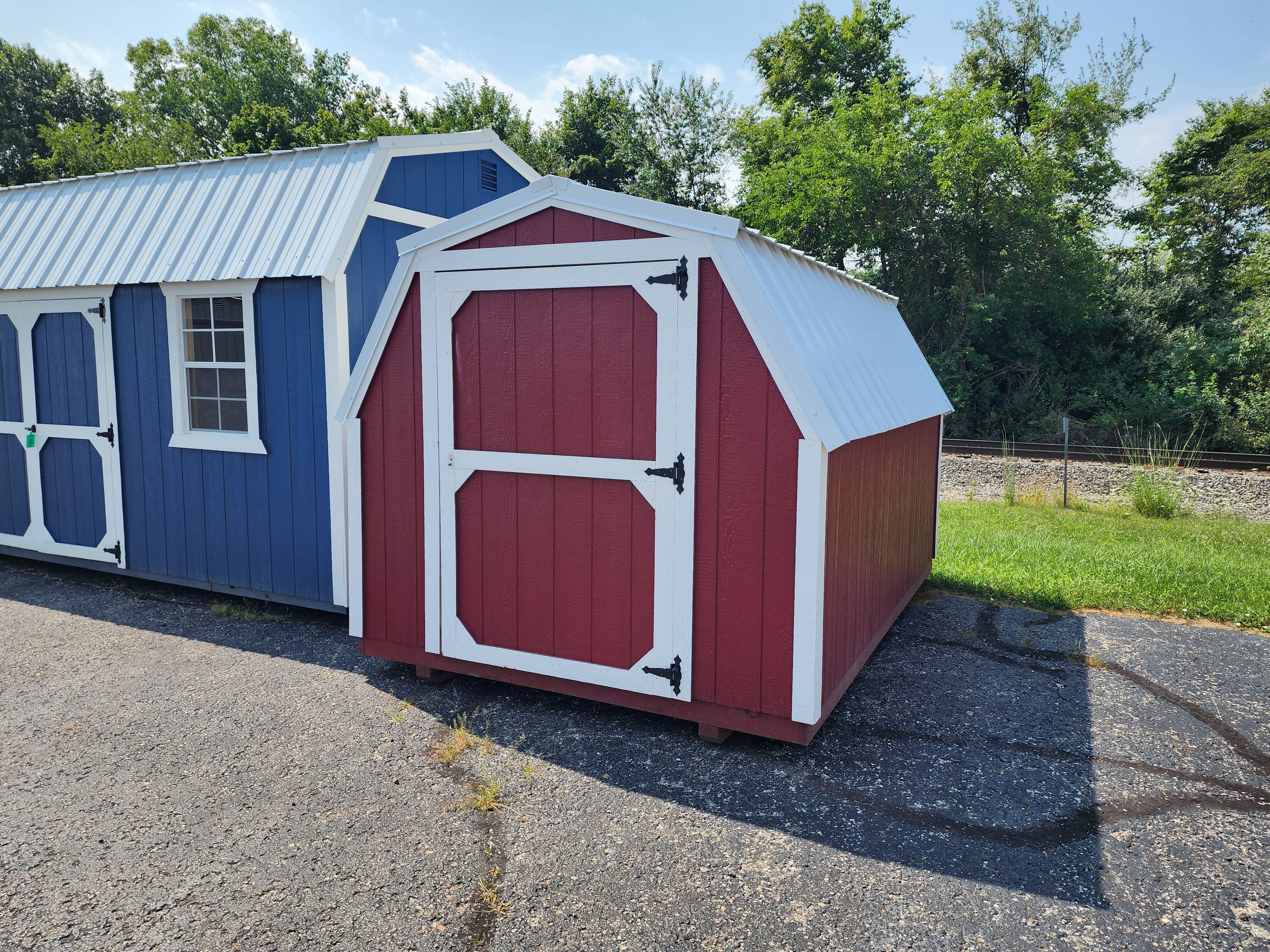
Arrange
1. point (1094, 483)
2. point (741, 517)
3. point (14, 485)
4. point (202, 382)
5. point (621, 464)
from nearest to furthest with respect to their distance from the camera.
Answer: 1. point (741, 517)
2. point (621, 464)
3. point (202, 382)
4. point (14, 485)
5. point (1094, 483)

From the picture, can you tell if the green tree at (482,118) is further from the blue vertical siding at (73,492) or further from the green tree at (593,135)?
the blue vertical siding at (73,492)

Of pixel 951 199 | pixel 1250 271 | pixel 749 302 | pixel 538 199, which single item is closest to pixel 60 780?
pixel 538 199

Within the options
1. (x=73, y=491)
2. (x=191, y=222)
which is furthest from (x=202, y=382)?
(x=73, y=491)

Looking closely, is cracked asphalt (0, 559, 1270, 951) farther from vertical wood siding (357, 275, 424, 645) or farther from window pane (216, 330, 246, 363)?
window pane (216, 330, 246, 363)

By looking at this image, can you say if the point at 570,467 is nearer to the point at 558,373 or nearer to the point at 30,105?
the point at 558,373

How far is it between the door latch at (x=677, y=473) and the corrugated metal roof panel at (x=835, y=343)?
649 mm

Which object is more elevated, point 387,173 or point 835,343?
point 387,173

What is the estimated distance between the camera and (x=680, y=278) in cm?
371

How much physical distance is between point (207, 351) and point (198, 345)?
92 mm

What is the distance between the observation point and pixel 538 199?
4.01 m

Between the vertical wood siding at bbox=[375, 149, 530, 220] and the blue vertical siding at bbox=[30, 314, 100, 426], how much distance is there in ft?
9.31

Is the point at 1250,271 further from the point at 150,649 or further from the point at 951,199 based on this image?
the point at 150,649

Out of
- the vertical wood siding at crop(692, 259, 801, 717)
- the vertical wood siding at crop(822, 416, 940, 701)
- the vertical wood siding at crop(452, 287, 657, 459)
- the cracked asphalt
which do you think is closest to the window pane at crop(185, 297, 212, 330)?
the cracked asphalt

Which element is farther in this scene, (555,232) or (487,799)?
(555,232)
